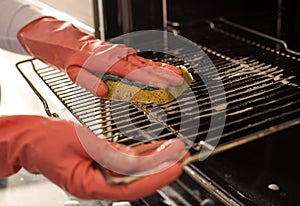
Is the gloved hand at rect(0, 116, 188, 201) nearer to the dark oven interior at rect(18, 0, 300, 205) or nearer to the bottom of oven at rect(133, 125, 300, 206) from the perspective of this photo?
the dark oven interior at rect(18, 0, 300, 205)

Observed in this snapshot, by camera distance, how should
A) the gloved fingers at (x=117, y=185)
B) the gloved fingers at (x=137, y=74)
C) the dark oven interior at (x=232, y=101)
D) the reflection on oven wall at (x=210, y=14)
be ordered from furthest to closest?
the reflection on oven wall at (x=210, y=14), the dark oven interior at (x=232, y=101), the gloved fingers at (x=137, y=74), the gloved fingers at (x=117, y=185)

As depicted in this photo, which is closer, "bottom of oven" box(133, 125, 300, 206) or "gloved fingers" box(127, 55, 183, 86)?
"gloved fingers" box(127, 55, 183, 86)

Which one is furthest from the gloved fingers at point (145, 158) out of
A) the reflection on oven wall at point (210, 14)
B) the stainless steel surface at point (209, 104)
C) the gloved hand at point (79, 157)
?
the reflection on oven wall at point (210, 14)

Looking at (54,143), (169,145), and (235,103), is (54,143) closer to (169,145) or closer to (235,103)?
(169,145)

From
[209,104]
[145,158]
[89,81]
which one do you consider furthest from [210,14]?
[145,158]

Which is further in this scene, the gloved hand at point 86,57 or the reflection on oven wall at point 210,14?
the reflection on oven wall at point 210,14

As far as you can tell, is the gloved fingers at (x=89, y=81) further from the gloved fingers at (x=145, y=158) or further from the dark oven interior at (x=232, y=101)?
the gloved fingers at (x=145, y=158)

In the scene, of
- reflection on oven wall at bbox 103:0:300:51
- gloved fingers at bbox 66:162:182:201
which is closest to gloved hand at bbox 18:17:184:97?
reflection on oven wall at bbox 103:0:300:51
